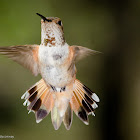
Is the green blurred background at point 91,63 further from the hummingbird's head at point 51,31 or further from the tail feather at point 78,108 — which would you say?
the hummingbird's head at point 51,31

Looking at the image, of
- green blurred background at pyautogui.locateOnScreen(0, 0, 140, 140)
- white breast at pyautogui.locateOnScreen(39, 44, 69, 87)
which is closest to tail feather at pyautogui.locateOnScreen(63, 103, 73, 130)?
white breast at pyautogui.locateOnScreen(39, 44, 69, 87)

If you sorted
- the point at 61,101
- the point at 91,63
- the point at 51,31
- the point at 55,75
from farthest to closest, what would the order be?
the point at 91,63, the point at 61,101, the point at 55,75, the point at 51,31

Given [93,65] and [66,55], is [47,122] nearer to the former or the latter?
[93,65]

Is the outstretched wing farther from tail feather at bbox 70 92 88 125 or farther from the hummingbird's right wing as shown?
tail feather at bbox 70 92 88 125

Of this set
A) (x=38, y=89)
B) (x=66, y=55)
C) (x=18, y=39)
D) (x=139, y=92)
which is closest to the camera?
(x=66, y=55)

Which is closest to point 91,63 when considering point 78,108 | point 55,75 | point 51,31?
point 78,108

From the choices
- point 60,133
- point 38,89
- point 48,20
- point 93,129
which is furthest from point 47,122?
point 48,20

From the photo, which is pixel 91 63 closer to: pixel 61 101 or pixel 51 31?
pixel 61 101
